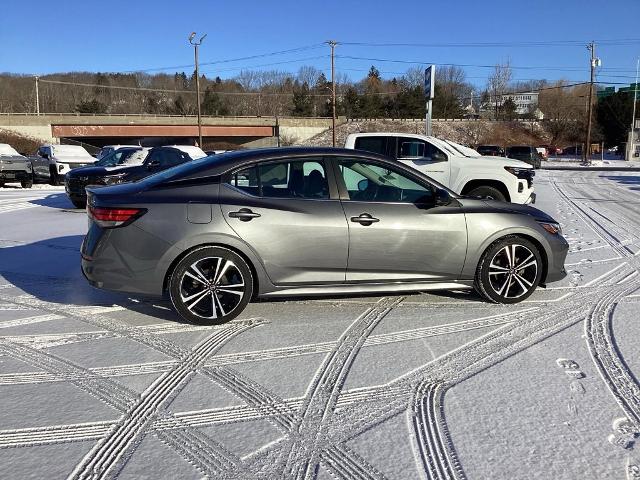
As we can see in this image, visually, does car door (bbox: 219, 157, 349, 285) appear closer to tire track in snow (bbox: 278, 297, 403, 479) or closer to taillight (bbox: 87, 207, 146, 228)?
tire track in snow (bbox: 278, 297, 403, 479)

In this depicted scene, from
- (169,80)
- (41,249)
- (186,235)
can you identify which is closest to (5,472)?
(186,235)

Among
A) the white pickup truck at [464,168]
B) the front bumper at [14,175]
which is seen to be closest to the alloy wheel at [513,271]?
the white pickup truck at [464,168]

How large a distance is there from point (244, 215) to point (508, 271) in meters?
2.70

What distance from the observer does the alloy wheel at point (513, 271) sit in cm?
546

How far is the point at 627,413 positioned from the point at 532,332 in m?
1.46

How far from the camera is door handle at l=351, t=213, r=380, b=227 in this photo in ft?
16.4

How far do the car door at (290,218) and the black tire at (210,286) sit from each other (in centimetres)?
25

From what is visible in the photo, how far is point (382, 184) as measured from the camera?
527 centimetres

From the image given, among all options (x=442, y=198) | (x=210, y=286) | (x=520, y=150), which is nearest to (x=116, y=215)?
(x=210, y=286)

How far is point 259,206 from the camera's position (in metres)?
4.86

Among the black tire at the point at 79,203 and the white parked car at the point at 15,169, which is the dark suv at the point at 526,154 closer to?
the white parked car at the point at 15,169

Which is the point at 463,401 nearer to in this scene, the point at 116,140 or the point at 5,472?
the point at 5,472

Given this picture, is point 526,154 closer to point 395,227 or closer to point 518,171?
point 518,171

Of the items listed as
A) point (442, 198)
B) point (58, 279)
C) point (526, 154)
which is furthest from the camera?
point (526, 154)
